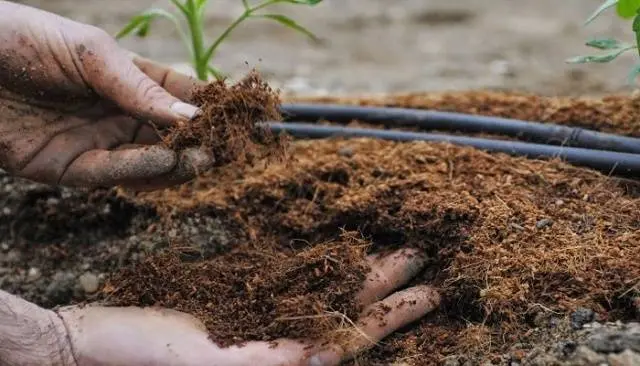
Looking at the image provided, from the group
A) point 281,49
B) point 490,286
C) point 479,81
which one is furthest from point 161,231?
point 281,49

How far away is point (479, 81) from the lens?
3.02 meters

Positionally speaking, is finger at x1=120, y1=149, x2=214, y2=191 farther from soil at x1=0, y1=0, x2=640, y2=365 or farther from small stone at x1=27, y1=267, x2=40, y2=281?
small stone at x1=27, y1=267, x2=40, y2=281

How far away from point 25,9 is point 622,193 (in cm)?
129

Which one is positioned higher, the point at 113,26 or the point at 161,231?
the point at 113,26

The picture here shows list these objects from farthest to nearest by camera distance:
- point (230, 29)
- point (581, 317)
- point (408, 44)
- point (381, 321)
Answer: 1. point (408, 44)
2. point (230, 29)
3. point (381, 321)
4. point (581, 317)

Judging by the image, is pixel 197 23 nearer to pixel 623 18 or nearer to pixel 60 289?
pixel 60 289

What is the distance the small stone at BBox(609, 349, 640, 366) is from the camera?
1086 mm

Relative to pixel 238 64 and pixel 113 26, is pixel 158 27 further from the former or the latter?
pixel 238 64

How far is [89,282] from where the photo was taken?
5.22ft

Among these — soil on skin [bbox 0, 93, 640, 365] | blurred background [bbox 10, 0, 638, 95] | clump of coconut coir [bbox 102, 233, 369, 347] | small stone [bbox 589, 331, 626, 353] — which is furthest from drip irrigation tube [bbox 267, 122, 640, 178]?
blurred background [bbox 10, 0, 638, 95]

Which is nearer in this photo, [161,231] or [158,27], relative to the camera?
[161,231]

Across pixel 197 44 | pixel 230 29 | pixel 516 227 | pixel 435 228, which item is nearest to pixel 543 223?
pixel 516 227

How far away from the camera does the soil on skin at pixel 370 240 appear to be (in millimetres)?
1290

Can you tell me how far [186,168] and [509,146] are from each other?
77 cm
